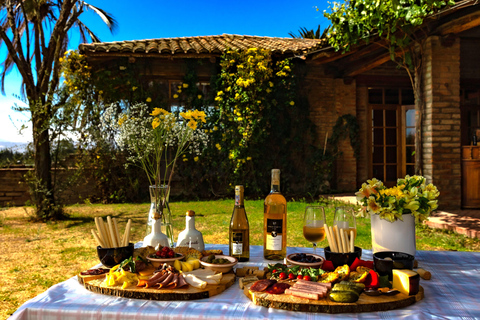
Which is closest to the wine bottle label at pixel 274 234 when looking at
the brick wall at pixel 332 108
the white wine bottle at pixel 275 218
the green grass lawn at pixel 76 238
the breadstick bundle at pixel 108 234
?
the white wine bottle at pixel 275 218

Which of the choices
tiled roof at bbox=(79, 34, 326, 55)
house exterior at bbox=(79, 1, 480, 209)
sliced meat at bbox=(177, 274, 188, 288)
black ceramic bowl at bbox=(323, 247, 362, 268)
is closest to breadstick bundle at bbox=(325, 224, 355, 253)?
black ceramic bowl at bbox=(323, 247, 362, 268)

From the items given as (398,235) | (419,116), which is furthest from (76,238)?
(419,116)

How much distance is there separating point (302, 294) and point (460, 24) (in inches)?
204

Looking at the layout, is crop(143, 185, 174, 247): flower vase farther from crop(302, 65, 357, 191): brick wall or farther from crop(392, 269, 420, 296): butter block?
crop(302, 65, 357, 191): brick wall

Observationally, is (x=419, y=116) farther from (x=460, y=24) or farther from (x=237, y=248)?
(x=237, y=248)

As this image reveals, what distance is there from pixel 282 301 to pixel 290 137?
7218mm

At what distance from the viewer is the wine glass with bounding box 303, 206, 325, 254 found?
1.42 metres

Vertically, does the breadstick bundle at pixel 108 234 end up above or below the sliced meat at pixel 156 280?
above

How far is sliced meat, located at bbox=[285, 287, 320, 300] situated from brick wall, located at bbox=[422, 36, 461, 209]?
16.5ft

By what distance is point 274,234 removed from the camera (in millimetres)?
1401

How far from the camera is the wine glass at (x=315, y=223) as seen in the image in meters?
1.42

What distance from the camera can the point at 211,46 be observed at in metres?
8.00

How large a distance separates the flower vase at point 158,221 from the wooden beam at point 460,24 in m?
Answer: 4.76

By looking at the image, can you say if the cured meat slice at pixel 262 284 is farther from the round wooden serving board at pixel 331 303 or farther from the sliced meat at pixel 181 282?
the sliced meat at pixel 181 282
